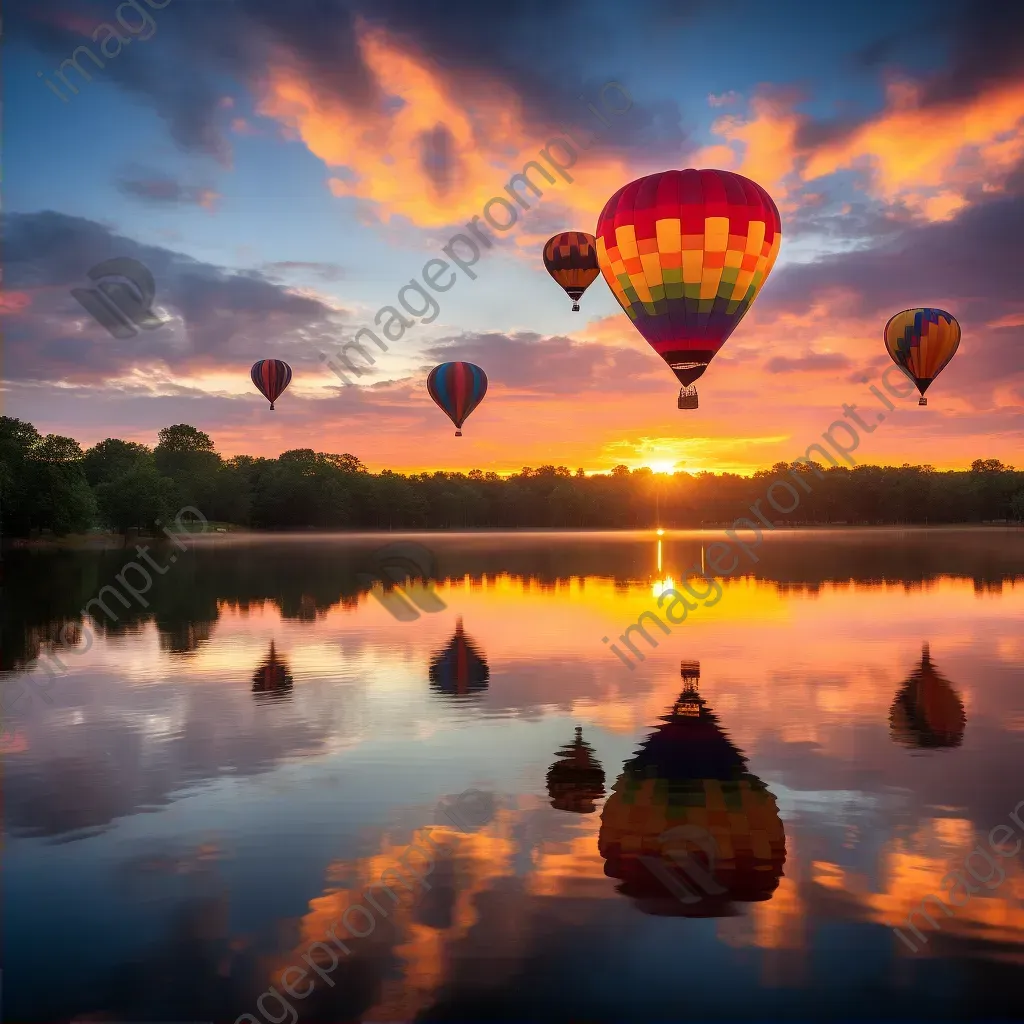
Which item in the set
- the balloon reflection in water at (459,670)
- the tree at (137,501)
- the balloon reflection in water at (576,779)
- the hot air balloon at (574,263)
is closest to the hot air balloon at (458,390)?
the hot air balloon at (574,263)

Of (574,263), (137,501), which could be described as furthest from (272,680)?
(137,501)

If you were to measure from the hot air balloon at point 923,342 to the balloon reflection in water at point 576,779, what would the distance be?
63545 millimetres

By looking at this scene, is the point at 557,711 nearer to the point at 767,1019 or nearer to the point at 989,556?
the point at 767,1019

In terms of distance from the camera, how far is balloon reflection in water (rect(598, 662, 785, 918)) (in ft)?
30.6

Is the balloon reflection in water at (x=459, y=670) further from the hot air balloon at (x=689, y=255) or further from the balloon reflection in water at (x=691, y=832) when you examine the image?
the hot air balloon at (x=689, y=255)

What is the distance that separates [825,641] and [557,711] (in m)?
12.6

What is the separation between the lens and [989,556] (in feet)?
264

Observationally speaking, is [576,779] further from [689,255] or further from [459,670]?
[689,255]

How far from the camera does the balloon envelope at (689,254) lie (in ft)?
119

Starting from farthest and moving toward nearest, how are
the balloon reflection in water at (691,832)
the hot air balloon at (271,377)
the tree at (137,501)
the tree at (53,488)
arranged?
the tree at (137,501) < the hot air balloon at (271,377) < the tree at (53,488) < the balloon reflection in water at (691,832)

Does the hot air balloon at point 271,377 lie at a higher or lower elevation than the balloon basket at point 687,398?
higher

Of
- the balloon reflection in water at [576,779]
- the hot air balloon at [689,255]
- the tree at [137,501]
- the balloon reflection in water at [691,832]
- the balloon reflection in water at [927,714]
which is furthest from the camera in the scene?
the tree at [137,501]

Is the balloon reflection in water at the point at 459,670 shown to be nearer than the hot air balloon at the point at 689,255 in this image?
Yes

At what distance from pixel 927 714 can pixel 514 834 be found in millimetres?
10463
